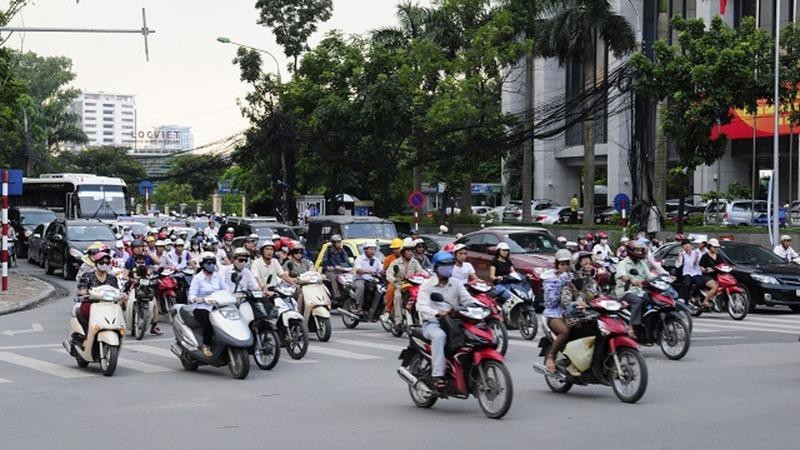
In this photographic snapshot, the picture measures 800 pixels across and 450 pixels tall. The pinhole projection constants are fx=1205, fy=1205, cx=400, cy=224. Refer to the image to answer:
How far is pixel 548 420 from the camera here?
11.1 metres

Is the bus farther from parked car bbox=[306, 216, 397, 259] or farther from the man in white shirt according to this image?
the man in white shirt

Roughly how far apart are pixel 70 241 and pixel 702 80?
1880 centimetres

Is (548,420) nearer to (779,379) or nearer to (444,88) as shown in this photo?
(779,379)

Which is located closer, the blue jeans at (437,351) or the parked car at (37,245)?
the blue jeans at (437,351)

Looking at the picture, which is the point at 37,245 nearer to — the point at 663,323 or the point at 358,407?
the point at 663,323

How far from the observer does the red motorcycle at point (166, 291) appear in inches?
827

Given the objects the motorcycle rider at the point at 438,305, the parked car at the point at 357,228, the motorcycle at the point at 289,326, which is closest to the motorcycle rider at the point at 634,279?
the motorcycle at the point at 289,326

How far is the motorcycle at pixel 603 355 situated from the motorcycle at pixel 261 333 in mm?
3947

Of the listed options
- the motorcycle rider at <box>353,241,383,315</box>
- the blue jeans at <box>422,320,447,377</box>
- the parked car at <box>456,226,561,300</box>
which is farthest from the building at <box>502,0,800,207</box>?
the blue jeans at <box>422,320,447,377</box>

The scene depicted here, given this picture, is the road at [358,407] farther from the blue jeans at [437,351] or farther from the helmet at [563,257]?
the helmet at [563,257]

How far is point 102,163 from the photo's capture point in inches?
4156

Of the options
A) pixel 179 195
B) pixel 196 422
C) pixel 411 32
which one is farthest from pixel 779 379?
pixel 179 195

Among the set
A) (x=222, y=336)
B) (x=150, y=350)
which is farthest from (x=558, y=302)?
(x=150, y=350)

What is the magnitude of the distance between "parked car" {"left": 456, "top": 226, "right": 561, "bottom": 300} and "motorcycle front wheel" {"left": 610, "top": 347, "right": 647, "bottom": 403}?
12801 mm
